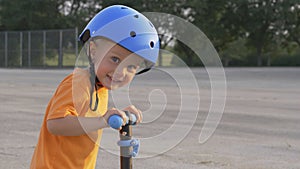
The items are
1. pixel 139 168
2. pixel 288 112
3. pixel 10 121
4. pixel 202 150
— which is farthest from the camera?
pixel 288 112

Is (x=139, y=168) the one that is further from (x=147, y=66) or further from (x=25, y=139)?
(x=147, y=66)

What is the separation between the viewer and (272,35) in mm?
60312

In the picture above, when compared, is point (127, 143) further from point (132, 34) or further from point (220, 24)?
point (220, 24)

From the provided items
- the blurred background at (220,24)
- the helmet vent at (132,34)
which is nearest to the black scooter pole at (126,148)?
the helmet vent at (132,34)

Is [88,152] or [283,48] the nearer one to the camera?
[88,152]

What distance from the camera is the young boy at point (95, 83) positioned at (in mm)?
2135

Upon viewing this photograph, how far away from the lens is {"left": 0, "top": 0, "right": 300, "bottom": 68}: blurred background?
160 ft

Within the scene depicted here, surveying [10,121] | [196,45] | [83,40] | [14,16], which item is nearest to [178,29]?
[196,45]

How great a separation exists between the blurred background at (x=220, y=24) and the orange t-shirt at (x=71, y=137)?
45.1 m

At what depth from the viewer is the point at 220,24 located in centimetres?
5938

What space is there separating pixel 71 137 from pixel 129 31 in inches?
23.9

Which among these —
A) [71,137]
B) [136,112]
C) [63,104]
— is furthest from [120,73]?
[71,137]

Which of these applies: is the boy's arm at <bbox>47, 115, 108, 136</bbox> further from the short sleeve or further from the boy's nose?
the boy's nose

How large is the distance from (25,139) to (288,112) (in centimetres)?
589
